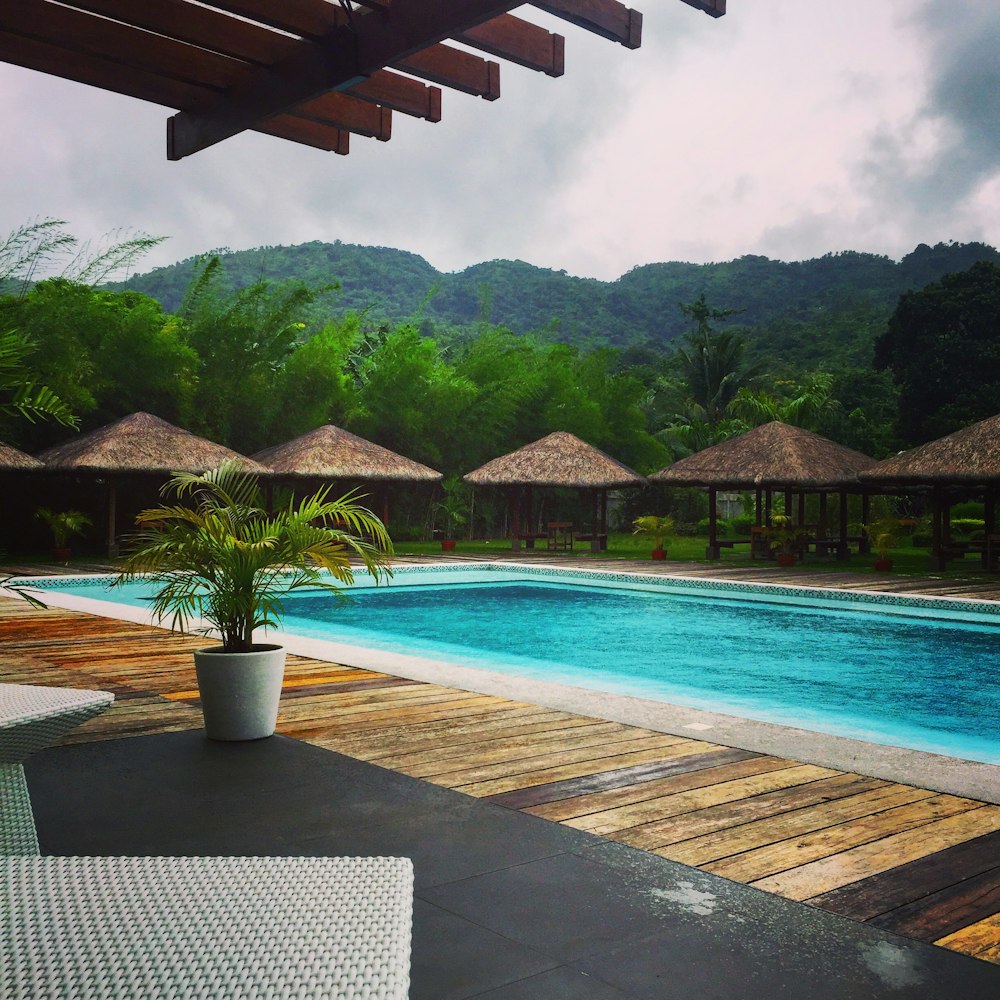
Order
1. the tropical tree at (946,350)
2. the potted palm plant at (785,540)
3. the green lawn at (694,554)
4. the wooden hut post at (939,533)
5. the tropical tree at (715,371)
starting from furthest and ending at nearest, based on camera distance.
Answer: the tropical tree at (715,371) → the tropical tree at (946,350) → the potted palm plant at (785,540) → the green lawn at (694,554) → the wooden hut post at (939,533)

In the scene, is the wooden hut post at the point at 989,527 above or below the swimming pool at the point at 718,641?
above

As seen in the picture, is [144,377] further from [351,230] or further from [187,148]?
[351,230]

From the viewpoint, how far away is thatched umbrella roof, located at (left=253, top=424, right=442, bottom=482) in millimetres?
15480

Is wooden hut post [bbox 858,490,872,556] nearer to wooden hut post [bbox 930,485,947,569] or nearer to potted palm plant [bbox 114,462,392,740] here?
wooden hut post [bbox 930,485,947,569]

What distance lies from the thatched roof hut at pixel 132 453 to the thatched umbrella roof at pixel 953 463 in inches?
324

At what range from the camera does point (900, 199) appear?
3506cm

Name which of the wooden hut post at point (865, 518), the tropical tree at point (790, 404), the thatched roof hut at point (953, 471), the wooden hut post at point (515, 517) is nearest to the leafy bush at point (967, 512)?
the wooden hut post at point (865, 518)

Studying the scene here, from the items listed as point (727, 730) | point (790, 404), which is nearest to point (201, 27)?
point (727, 730)

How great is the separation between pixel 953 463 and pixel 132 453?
10.3 meters

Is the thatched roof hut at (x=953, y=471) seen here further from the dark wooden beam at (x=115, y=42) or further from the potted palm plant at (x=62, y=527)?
the dark wooden beam at (x=115, y=42)

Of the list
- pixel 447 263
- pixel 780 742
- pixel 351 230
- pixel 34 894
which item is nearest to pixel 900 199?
pixel 447 263

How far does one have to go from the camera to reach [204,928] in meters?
1.10

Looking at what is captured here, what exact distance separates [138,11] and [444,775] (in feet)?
6.70

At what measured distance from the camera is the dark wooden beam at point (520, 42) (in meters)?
1.76
